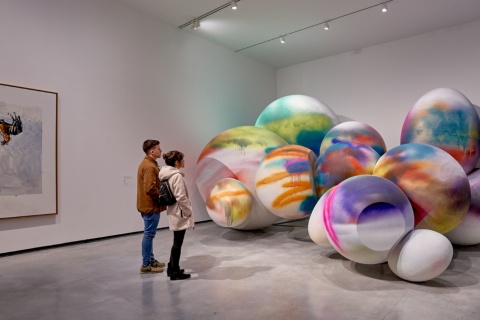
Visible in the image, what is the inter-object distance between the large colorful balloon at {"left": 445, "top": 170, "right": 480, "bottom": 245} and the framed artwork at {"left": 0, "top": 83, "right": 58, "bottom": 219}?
16.4 ft

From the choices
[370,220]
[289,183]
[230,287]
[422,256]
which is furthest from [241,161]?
[422,256]

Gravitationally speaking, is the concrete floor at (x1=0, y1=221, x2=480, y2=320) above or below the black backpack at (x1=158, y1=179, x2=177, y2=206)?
below

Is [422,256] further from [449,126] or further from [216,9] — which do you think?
[216,9]

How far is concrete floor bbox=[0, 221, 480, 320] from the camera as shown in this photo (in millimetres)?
2428

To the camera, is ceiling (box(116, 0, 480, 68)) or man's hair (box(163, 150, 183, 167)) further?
ceiling (box(116, 0, 480, 68))

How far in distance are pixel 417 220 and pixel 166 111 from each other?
4.16 metres

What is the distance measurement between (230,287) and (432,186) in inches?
82.2

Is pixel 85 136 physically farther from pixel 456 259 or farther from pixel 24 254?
pixel 456 259

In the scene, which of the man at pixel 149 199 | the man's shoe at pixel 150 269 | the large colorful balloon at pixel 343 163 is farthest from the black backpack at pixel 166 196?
the large colorful balloon at pixel 343 163

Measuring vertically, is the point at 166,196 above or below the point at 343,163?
below

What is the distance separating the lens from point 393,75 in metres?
6.57

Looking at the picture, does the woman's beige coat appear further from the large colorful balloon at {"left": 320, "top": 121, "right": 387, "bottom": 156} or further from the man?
the large colorful balloon at {"left": 320, "top": 121, "right": 387, "bottom": 156}

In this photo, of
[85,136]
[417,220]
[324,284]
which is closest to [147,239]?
[324,284]

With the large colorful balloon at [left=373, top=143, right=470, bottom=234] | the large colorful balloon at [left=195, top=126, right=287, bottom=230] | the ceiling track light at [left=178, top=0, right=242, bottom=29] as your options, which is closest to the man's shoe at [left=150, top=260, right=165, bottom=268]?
the large colorful balloon at [left=195, top=126, right=287, bottom=230]
